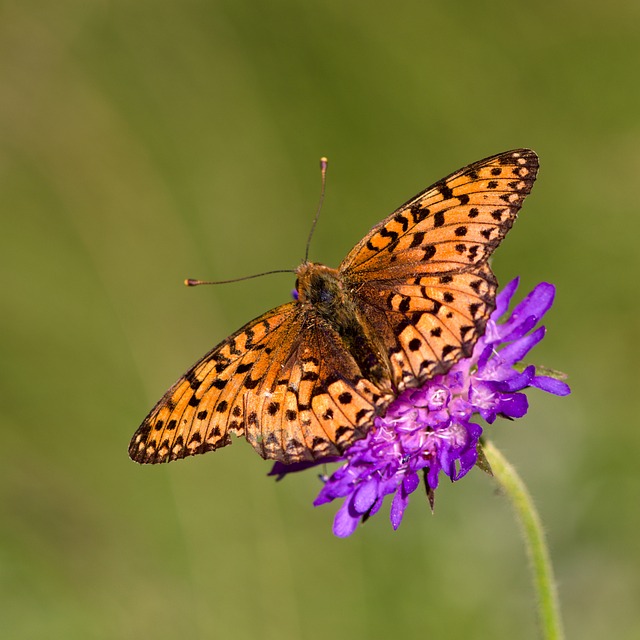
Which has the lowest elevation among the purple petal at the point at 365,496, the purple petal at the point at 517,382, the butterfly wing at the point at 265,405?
the purple petal at the point at 365,496

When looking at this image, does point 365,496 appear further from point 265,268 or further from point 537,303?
point 265,268

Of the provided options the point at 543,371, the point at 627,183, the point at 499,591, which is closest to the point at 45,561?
the point at 499,591

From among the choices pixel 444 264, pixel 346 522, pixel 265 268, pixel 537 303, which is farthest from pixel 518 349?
pixel 265 268

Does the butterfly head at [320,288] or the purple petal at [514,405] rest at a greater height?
the butterfly head at [320,288]

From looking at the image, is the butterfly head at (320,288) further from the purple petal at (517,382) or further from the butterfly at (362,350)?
the purple petal at (517,382)

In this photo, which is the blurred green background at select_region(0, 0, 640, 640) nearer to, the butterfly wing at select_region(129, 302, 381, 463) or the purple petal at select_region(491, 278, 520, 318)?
the purple petal at select_region(491, 278, 520, 318)

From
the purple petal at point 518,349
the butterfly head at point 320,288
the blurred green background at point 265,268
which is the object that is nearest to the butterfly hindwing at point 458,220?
the butterfly head at point 320,288

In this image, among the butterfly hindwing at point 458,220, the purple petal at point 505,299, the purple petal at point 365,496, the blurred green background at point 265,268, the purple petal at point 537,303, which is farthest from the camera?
the blurred green background at point 265,268
